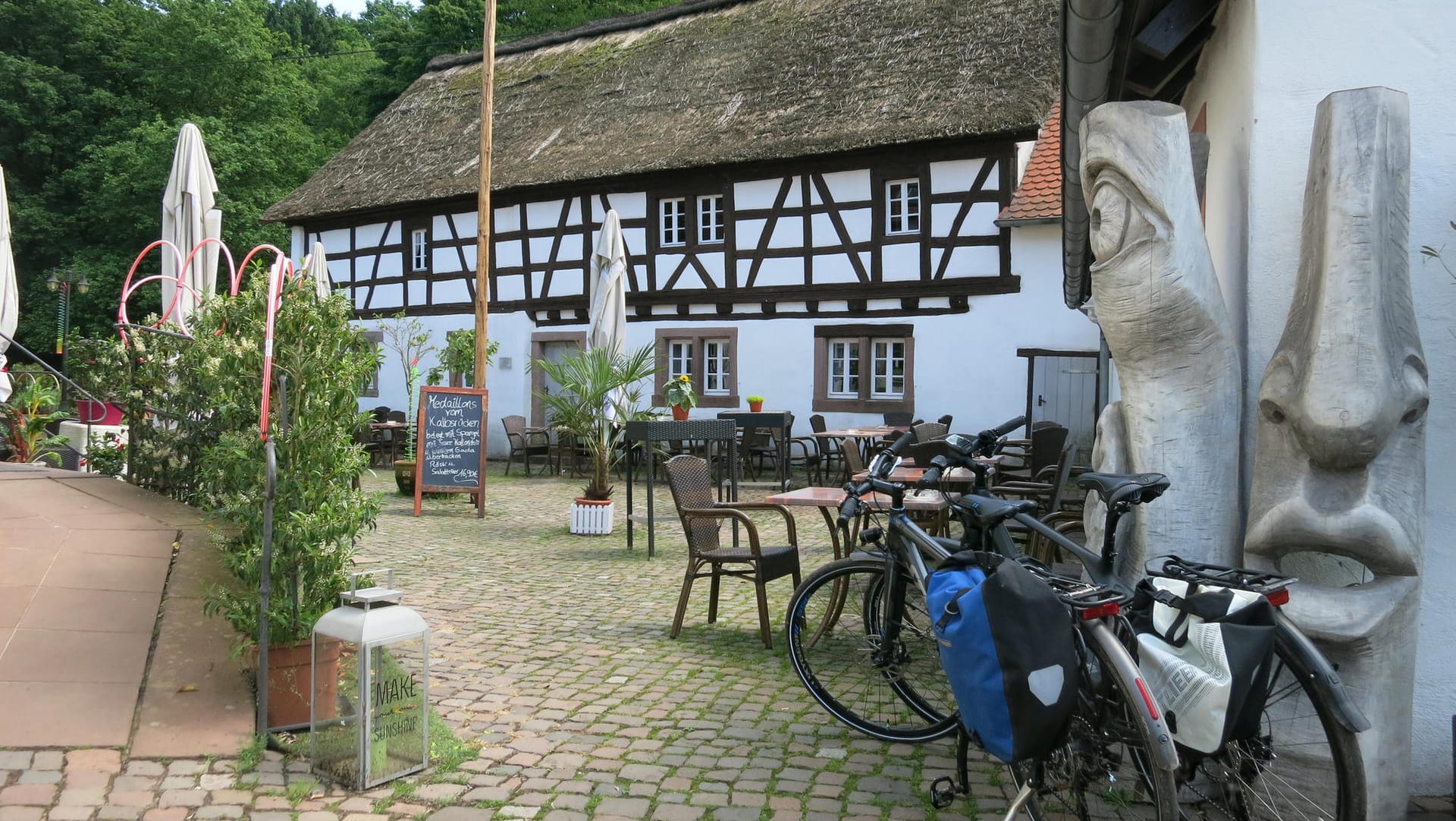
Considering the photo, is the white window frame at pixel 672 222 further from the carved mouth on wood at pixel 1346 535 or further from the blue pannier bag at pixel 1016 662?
the blue pannier bag at pixel 1016 662

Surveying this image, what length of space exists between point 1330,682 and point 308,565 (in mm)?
3270

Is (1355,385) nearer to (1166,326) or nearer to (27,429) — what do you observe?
(1166,326)

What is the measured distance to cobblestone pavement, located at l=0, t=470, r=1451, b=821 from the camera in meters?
3.39

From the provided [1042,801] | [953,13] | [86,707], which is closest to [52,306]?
[953,13]

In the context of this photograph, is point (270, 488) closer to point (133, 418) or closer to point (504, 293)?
point (133, 418)

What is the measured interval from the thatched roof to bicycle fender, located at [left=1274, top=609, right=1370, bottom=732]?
43.9ft

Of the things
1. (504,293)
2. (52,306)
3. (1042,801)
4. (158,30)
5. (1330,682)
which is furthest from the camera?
(158,30)

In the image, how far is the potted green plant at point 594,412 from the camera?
9.89m

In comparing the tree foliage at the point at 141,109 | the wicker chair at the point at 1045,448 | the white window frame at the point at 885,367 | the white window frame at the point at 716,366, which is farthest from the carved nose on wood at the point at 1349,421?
the tree foliage at the point at 141,109

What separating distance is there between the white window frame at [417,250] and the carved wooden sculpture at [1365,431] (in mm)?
19944

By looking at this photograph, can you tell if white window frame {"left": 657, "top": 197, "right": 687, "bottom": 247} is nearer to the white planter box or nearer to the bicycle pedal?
the white planter box

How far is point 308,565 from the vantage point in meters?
→ 4.07

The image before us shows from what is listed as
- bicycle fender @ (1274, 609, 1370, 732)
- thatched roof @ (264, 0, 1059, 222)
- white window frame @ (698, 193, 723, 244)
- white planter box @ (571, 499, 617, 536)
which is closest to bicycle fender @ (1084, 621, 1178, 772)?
bicycle fender @ (1274, 609, 1370, 732)

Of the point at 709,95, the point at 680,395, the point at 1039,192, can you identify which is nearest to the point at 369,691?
the point at 680,395
